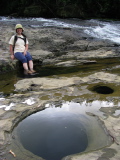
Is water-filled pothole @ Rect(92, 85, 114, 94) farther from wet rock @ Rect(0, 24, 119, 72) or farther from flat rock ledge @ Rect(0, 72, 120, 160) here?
wet rock @ Rect(0, 24, 119, 72)

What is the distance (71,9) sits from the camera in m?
17.4

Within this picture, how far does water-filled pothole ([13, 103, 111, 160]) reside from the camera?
2.37 meters

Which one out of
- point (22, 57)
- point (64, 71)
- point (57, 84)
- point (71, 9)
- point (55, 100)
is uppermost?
point (71, 9)

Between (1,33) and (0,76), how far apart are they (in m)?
3.37

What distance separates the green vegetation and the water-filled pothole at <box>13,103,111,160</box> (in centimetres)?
1566

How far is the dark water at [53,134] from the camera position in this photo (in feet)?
7.71

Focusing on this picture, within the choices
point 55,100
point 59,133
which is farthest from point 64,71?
point 59,133

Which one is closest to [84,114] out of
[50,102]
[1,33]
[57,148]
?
[50,102]

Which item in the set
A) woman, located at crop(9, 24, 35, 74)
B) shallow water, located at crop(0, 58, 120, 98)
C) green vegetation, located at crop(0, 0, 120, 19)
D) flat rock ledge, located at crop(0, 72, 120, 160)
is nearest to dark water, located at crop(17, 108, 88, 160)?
flat rock ledge, located at crop(0, 72, 120, 160)

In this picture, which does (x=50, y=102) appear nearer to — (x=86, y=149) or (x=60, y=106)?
(x=60, y=106)

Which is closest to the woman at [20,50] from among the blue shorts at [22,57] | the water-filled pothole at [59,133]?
the blue shorts at [22,57]

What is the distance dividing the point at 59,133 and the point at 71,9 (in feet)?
54.1

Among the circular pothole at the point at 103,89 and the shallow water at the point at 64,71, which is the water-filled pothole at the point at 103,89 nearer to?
the circular pothole at the point at 103,89

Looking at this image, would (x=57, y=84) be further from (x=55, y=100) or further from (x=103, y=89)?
(x=103, y=89)
